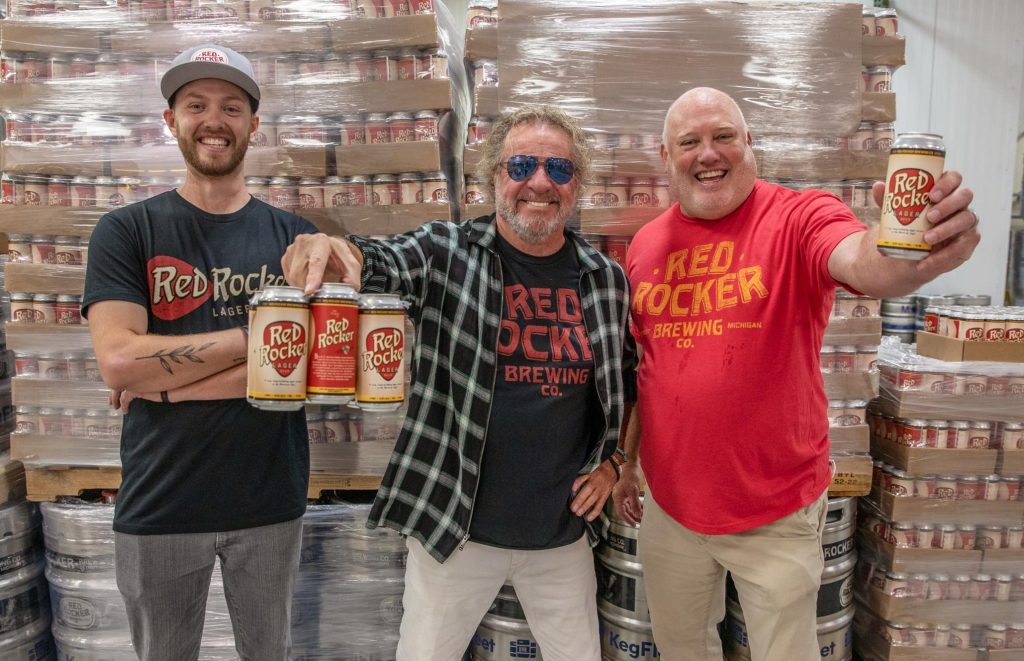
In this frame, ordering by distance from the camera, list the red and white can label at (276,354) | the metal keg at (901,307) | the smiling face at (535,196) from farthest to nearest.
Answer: the metal keg at (901,307), the smiling face at (535,196), the red and white can label at (276,354)

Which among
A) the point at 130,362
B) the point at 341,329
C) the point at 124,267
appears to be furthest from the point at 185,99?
the point at 341,329

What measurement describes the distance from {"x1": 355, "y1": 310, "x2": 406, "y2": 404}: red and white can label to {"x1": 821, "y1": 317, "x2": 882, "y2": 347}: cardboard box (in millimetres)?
2065

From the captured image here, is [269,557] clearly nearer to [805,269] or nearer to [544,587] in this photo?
[544,587]

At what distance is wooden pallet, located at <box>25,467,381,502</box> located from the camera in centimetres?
276

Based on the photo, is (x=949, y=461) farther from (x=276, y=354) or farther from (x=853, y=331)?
(x=276, y=354)

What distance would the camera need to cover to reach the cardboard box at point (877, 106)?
2676 mm

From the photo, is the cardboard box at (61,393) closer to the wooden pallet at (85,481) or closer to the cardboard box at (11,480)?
the wooden pallet at (85,481)

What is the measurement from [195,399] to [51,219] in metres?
1.57

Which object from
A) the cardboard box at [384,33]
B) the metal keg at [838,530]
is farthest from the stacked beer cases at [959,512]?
the cardboard box at [384,33]

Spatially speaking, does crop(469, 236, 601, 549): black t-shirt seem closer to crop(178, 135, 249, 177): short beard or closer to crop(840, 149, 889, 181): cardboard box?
crop(178, 135, 249, 177): short beard

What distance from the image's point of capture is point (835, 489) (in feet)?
9.00

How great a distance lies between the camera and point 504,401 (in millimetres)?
1881

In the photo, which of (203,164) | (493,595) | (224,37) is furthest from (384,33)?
(493,595)

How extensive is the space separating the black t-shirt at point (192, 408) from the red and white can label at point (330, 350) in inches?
20.4
